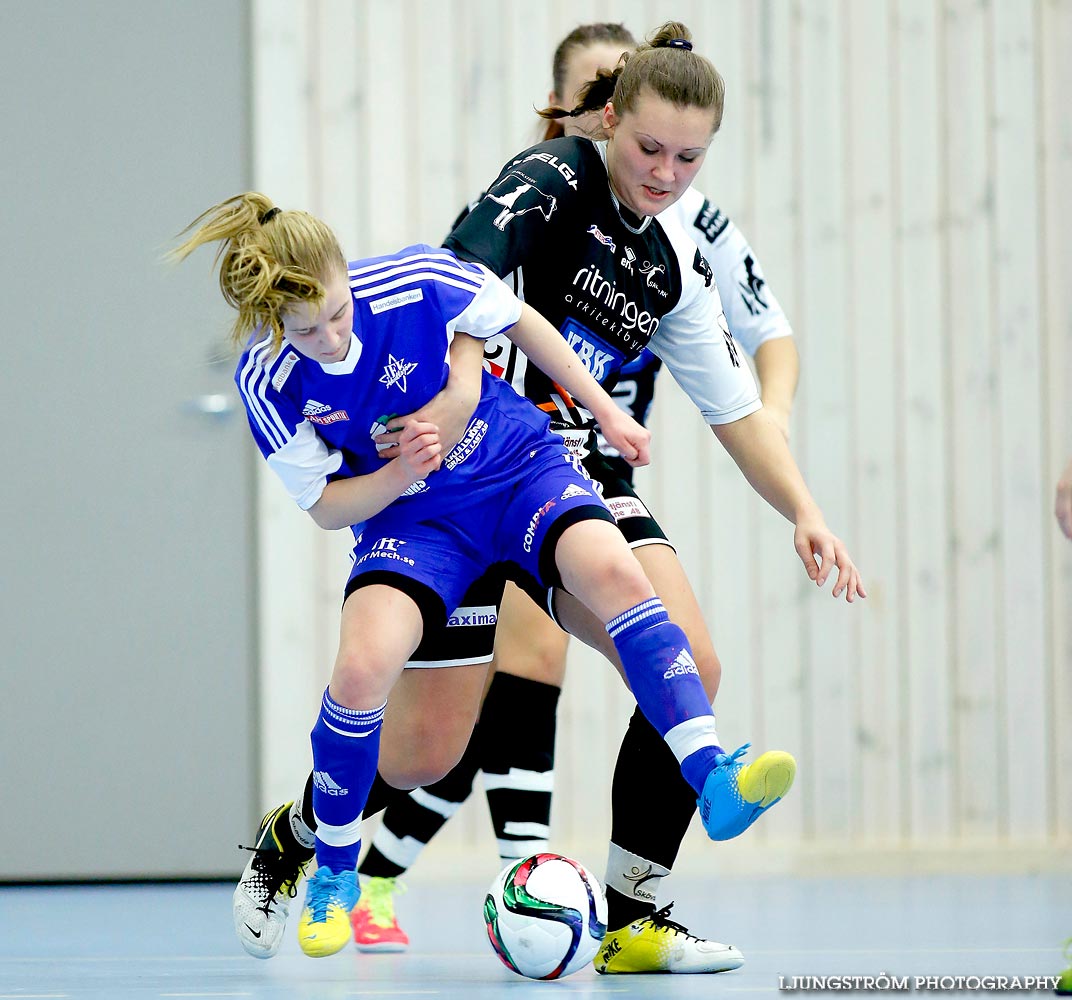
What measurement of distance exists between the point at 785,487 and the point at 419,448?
77 centimetres

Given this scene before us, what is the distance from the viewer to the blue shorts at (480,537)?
2.38m

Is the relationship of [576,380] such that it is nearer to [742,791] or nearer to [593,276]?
[593,276]

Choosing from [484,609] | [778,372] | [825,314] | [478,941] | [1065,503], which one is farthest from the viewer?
[825,314]

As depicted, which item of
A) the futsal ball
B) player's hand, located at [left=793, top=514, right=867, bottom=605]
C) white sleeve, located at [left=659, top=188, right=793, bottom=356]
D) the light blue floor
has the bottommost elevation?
the light blue floor

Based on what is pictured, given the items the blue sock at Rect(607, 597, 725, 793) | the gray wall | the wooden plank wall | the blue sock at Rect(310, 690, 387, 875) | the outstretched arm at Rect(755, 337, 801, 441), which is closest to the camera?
the blue sock at Rect(607, 597, 725, 793)

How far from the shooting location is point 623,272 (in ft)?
8.77

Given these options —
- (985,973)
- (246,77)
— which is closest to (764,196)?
(246,77)

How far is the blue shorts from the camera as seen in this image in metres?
2.38

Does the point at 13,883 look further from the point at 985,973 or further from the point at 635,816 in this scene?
the point at 985,973

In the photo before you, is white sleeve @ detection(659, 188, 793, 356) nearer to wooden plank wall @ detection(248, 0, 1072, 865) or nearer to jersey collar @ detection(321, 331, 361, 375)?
jersey collar @ detection(321, 331, 361, 375)

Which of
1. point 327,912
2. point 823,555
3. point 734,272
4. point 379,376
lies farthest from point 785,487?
point 327,912

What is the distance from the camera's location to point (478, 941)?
315cm

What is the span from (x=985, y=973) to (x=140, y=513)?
3.09 metres

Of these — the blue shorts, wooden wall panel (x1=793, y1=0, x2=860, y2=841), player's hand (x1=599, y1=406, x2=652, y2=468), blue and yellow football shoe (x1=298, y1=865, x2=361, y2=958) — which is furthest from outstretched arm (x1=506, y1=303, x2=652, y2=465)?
wooden wall panel (x1=793, y1=0, x2=860, y2=841)
